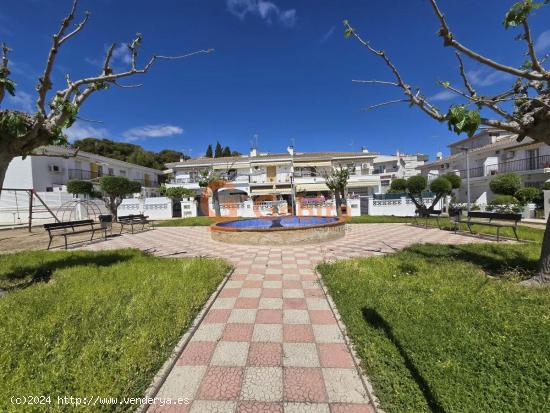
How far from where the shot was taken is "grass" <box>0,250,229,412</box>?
293 centimetres

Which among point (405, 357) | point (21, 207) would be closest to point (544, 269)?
point (405, 357)

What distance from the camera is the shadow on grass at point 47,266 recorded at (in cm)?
697

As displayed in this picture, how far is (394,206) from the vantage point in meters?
26.2

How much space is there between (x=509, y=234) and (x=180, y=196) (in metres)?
30.4

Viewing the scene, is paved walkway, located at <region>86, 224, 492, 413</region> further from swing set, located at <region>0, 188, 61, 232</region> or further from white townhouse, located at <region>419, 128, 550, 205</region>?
swing set, located at <region>0, 188, 61, 232</region>

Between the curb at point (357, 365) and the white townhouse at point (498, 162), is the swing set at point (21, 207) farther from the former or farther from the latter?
the white townhouse at point (498, 162)

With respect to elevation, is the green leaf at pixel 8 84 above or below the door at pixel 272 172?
below

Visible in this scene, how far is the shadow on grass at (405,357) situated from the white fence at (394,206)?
78.0ft

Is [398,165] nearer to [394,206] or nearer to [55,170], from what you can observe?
[394,206]

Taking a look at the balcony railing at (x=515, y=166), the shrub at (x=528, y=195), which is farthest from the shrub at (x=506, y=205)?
the balcony railing at (x=515, y=166)

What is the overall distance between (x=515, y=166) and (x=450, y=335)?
40814mm

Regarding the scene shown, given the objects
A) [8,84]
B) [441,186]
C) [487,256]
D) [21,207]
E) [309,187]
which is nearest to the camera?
[8,84]

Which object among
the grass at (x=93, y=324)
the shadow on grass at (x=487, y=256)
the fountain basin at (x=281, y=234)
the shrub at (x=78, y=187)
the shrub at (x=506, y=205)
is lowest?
the shadow on grass at (x=487, y=256)

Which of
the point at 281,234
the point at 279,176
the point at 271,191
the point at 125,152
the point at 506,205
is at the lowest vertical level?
the point at 281,234
